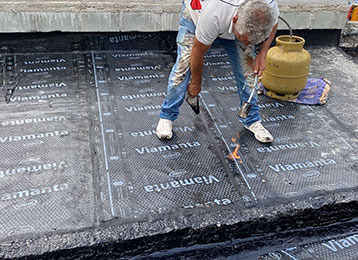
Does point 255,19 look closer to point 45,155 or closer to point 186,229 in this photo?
point 186,229

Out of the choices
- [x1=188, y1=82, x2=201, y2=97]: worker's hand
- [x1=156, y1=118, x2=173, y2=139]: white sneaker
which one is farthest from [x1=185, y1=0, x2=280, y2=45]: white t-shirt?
[x1=156, y1=118, x2=173, y2=139]: white sneaker

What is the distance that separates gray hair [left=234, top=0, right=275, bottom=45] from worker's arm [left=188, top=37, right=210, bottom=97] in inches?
15.0

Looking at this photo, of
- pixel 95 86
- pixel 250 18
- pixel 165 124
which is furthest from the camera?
pixel 95 86

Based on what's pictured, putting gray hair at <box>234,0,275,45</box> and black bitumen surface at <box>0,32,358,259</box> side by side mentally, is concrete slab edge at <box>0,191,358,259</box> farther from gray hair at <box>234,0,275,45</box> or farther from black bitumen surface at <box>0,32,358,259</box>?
A: gray hair at <box>234,0,275,45</box>

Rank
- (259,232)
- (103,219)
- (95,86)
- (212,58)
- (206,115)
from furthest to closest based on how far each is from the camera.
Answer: (212,58) → (95,86) → (206,115) → (259,232) → (103,219)

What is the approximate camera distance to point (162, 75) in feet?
13.2

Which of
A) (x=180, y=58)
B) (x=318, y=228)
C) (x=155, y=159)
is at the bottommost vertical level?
(x=318, y=228)

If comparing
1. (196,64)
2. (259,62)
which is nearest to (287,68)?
(259,62)

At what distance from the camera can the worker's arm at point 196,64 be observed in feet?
7.71

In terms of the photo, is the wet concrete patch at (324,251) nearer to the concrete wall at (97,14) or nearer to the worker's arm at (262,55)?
the worker's arm at (262,55)

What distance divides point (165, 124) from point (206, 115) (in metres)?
0.53

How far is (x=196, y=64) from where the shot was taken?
2465 mm

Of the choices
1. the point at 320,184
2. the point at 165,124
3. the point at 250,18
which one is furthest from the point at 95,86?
the point at 320,184

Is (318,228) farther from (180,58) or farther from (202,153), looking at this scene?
(180,58)
